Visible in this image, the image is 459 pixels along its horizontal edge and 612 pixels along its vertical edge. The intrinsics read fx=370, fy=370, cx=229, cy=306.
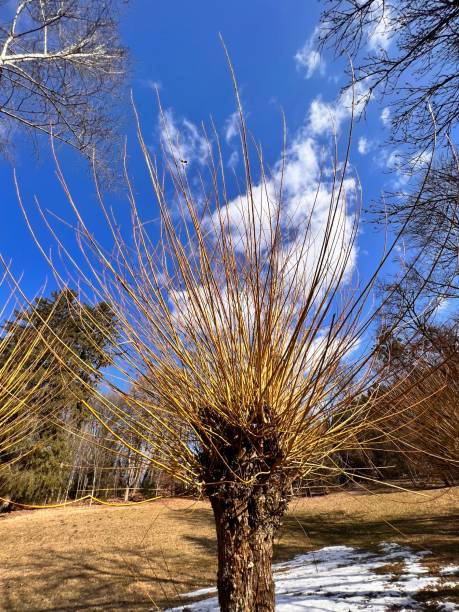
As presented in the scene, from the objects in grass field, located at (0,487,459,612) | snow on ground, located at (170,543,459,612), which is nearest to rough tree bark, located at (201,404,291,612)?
grass field, located at (0,487,459,612)

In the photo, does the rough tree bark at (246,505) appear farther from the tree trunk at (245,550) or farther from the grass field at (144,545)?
the grass field at (144,545)

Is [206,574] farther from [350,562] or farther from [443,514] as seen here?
[443,514]

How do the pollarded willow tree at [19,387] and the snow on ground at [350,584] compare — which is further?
the snow on ground at [350,584]

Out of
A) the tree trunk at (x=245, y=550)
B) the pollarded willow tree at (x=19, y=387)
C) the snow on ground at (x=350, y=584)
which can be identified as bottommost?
the snow on ground at (x=350, y=584)

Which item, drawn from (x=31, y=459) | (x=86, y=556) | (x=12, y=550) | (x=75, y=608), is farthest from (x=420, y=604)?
(x=31, y=459)

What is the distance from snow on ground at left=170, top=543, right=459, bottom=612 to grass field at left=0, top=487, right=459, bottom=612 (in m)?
0.33

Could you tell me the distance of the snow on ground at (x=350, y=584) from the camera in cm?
428

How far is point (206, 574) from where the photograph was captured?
309 inches

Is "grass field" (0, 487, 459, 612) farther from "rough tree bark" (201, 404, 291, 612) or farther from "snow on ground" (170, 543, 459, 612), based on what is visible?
"rough tree bark" (201, 404, 291, 612)

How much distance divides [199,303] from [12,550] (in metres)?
12.8

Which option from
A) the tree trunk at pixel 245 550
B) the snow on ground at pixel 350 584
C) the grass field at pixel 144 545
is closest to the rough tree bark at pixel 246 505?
the tree trunk at pixel 245 550

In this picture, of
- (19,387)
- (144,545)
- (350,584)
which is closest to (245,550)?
(19,387)

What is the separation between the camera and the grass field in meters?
6.79

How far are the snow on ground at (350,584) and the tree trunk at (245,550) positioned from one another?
3.18 m
